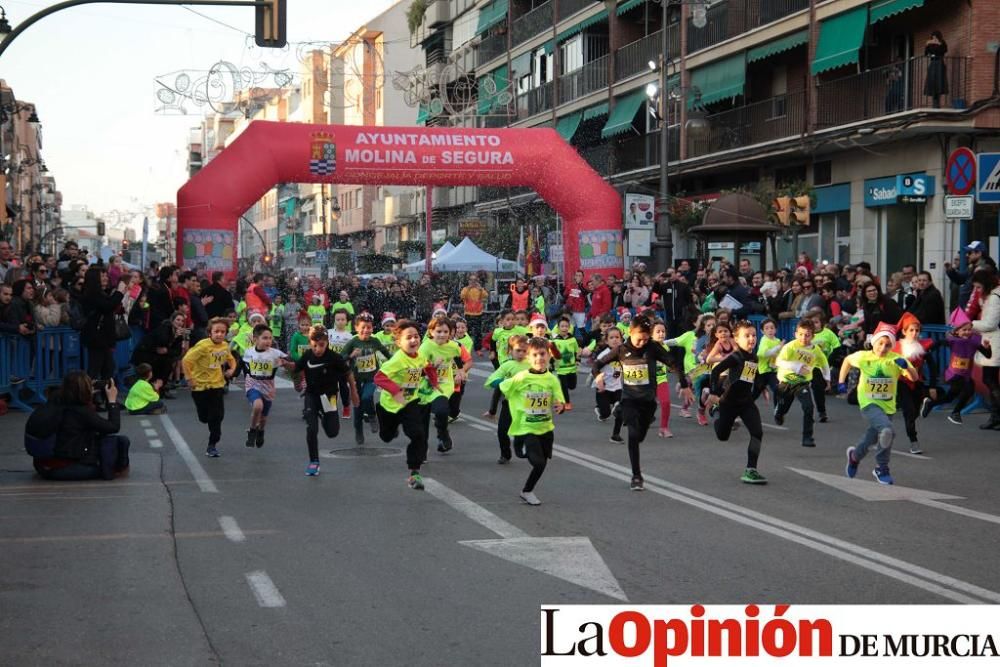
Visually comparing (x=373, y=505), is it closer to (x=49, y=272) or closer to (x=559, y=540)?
(x=559, y=540)

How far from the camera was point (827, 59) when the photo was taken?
29844 millimetres

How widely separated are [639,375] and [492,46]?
48265mm

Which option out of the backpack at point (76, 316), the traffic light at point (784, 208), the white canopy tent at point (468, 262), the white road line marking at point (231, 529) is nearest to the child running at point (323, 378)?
the white road line marking at point (231, 529)

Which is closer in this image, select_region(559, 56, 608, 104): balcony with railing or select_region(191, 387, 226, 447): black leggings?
select_region(191, 387, 226, 447): black leggings

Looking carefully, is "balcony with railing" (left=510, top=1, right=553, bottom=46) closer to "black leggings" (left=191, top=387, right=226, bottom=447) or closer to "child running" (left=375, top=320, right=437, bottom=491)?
"black leggings" (left=191, top=387, right=226, bottom=447)

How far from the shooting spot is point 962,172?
15547mm

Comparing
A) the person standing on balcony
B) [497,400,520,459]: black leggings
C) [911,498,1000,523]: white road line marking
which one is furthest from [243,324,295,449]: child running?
the person standing on balcony

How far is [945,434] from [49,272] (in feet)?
54.3

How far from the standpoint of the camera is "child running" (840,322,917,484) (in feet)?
39.0

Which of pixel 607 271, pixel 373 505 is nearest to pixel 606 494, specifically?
pixel 373 505

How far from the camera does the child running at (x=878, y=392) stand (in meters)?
11.9

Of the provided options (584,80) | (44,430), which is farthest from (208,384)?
(584,80)

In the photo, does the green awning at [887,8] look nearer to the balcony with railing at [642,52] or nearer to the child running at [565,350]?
the balcony with railing at [642,52]

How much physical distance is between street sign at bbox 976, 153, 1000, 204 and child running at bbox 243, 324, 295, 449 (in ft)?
24.2
